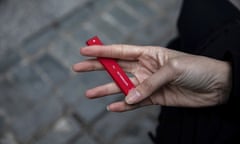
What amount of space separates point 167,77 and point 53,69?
0.74 metres

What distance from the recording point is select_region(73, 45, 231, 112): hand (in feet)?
2.61

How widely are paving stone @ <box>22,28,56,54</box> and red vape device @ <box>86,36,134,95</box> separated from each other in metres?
0.65

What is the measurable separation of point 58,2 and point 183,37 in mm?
826

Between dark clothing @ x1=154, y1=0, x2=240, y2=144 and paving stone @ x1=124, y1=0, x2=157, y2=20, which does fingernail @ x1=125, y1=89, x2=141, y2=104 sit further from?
paving stone @ x1=124, y1=0, x2=157, y2=20

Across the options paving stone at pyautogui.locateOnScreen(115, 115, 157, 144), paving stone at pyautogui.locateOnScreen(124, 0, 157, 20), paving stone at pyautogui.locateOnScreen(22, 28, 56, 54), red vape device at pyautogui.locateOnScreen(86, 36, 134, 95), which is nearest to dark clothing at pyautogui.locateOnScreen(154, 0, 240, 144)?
red vape device at pyautogui.locateOnScreen(86, 36, 134, 95)

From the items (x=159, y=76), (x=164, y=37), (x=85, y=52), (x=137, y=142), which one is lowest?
(x=137, y=142)

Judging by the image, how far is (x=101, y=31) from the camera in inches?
59.3

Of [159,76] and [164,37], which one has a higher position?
[159,76]

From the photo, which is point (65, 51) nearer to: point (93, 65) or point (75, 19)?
point (75, 19)

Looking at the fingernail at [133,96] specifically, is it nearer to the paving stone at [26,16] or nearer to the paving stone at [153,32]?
the paving stone at [153,32]

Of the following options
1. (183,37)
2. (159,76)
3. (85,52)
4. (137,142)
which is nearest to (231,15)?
(183,37)

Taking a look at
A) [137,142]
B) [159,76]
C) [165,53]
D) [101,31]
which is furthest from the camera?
[101,31]

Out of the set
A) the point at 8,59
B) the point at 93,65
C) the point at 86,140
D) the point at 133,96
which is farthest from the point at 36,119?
the point at 133,96

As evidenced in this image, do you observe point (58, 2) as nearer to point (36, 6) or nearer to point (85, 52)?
point (36, 6)
